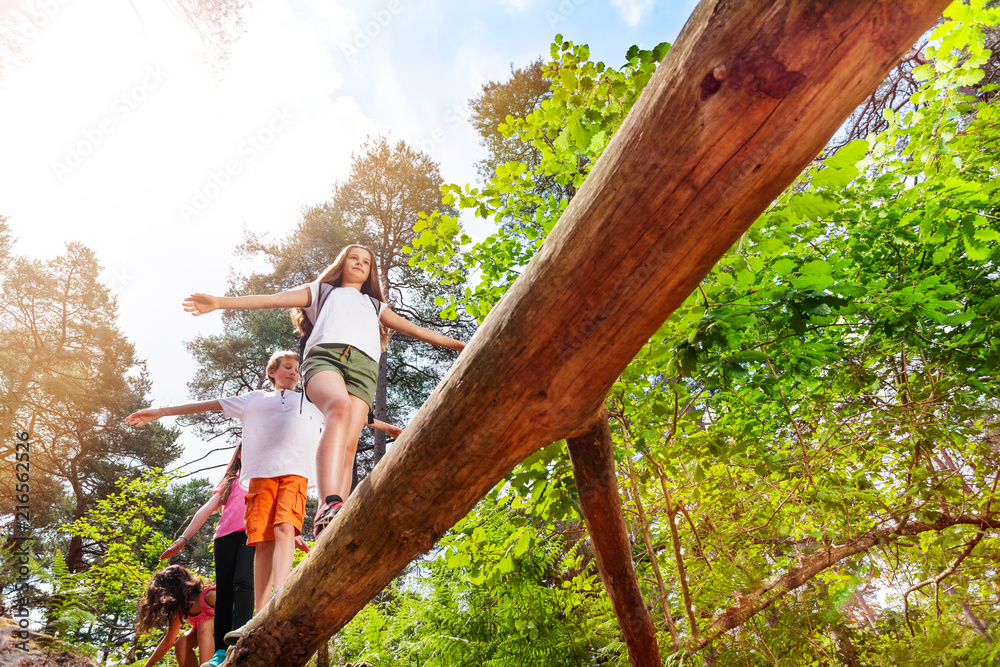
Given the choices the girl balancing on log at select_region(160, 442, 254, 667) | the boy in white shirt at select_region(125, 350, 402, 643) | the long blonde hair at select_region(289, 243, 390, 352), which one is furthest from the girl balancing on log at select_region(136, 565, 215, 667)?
the long blonde hair at select_region(289, 243, 390, 352)

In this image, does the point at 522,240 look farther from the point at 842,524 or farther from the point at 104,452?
the point at 104,452

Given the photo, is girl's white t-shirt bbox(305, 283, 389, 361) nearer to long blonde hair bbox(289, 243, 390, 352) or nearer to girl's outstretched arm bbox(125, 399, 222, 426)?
long blonde hair bbox(289, 243, 390, 352)

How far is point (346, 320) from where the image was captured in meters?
2.77

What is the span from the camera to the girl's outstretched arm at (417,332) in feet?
7.95

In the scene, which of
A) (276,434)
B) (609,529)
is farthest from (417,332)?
(609,529)

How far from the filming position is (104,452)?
42.8 feet

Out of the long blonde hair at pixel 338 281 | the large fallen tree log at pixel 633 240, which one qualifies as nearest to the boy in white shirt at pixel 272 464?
the long blonde hair at pixel 338 281

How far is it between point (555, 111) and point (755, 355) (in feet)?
3.96

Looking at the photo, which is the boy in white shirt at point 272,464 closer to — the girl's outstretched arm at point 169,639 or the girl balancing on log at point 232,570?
the girl balancing on log at point 232,570

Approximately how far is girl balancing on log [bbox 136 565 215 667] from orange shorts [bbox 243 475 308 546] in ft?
6.64

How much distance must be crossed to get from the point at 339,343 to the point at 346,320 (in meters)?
0.21

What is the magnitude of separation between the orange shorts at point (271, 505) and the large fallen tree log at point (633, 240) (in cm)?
160

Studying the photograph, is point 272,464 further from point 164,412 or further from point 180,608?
point 180,608

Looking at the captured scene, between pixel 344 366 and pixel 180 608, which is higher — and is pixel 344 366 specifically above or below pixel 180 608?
above
